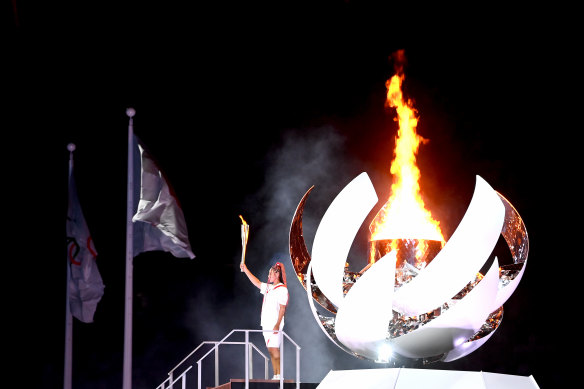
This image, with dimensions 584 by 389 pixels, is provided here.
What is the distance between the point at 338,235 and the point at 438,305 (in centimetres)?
143

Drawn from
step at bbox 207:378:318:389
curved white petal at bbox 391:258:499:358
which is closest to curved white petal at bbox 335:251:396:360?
curved white petal at bbox 391:258:499:358

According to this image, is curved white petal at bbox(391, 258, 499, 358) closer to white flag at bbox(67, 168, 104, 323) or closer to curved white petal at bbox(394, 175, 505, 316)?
curved white petal at bbox(394, 175, 505, 316)

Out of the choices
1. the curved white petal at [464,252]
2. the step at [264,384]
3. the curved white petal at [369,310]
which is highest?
the curved white petal at [464,252]

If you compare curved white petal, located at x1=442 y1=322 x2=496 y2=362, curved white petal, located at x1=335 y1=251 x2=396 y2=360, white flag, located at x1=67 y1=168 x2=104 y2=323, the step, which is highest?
white flag, located at x1=67 y1=168 x2=104 y2=323

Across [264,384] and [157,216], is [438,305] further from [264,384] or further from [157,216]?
[157,216]

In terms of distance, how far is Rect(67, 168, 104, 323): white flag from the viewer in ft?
45.3

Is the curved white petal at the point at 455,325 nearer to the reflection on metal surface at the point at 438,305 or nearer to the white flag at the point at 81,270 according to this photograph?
the reflection on metal surface at the point at 438,305

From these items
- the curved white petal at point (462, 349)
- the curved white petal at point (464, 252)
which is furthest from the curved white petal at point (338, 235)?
the curved white petal at point (462, 349)

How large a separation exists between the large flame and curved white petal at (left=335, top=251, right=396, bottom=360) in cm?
167

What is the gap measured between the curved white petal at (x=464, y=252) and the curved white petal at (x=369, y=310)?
18.5 inches

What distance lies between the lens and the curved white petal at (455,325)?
9.42 meters

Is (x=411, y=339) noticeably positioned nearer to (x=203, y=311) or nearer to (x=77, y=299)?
(x=77, y=299)

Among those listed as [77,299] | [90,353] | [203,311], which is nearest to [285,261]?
[203,311]

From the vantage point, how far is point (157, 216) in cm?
1312
